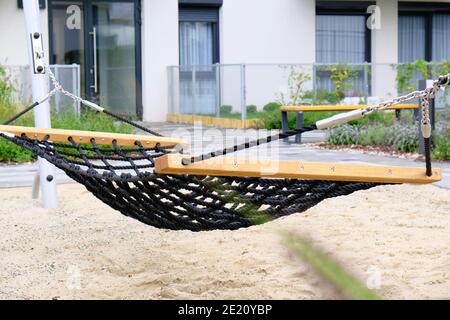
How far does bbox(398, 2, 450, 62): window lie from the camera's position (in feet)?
62.2

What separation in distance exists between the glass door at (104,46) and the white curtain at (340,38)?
13.8 ft

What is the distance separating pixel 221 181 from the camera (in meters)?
3.12

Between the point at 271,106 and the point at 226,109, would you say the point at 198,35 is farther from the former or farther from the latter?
the point at 271,106

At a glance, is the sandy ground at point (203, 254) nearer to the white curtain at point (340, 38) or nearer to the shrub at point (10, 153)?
the shrub at point (10, 153)

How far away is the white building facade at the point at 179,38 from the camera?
52.9 feet

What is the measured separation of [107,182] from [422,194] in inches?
142

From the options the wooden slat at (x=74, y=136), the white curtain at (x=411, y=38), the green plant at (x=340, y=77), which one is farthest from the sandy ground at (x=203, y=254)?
the white curtain at (x=411, y=38)

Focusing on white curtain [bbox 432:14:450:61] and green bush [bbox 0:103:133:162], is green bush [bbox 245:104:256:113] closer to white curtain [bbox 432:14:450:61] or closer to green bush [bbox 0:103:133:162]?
green bush [bbox 0:103:133:162]

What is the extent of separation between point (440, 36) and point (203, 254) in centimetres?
1624

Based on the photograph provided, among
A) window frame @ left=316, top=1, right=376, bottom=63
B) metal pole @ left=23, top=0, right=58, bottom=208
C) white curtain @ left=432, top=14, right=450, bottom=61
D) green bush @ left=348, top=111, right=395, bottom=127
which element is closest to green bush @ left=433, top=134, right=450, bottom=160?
green bush @ left=348, top=111, right=395, bottom=127

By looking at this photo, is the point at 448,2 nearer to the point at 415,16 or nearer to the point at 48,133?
the point at 415,16

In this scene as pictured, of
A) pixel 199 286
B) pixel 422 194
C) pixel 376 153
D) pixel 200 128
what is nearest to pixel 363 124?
pixel 376 153

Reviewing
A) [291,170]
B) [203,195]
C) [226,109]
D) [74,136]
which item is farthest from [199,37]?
[291,170]

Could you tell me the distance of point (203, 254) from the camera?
4.40 metres
